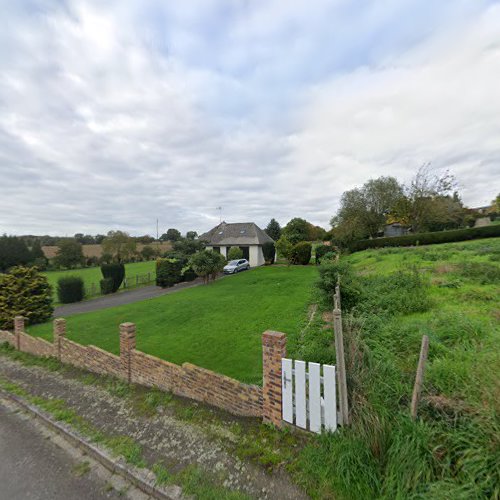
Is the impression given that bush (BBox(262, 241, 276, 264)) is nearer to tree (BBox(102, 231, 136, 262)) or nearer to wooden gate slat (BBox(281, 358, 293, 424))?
tree (BBox(102, 231, 136, 262))

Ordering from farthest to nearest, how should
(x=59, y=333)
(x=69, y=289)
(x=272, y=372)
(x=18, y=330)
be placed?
(x=69, y=289) → (x=18, y=330) → (x=59, y=333) → (x=272, y=372)

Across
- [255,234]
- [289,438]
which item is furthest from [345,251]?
[289,438]

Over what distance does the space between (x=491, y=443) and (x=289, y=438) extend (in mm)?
2199

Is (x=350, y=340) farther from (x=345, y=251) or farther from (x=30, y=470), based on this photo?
(x=345, y=251)

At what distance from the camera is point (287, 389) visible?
3592mm

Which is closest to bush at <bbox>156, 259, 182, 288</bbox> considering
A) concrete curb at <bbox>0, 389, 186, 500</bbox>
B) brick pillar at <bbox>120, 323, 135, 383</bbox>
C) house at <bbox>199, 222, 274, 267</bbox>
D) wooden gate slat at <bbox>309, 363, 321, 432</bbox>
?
house at <bbox>199, 222, 274, 267</bbox>

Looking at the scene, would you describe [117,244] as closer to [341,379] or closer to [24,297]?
[24,297]

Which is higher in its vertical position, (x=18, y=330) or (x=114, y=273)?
(x=114, y=273)

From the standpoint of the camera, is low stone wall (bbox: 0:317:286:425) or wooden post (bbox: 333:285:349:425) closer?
wooden post (bbox: 333:285:349:425)

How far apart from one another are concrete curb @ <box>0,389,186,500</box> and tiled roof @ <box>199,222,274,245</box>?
24606 millimetres

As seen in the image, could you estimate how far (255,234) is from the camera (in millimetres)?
29844

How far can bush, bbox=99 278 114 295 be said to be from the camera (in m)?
→ 22.1

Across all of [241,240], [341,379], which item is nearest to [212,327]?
[341,379]

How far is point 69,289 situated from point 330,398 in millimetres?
22107
